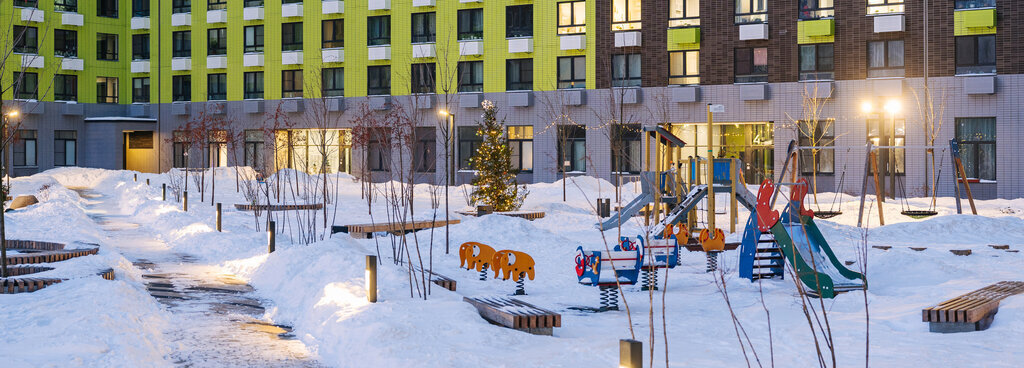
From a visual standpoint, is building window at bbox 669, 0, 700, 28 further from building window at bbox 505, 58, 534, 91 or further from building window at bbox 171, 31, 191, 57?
building window at bbox 171, 31, 191, 57

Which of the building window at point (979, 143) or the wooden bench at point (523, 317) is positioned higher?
the building window at point (979, 143)

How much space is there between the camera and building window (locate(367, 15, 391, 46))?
169ft

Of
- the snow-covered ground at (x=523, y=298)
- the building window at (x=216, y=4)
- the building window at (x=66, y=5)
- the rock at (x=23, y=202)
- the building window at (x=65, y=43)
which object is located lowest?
the snow-covered ground at (x=523, y=298)

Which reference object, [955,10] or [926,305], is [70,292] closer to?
[926,305]

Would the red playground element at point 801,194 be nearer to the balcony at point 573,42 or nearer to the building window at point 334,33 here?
the balcony at point 573,42

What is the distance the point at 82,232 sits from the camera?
71.1 ft

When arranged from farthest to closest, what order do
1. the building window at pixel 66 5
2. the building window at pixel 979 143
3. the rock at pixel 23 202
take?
the building window at pixel 66 5 < the building window at pixel 979 143 < the rock at pixel 23 202

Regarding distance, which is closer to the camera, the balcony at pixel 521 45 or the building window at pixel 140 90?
the balcony at pixel 521 45

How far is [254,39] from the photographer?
5641 centimetres

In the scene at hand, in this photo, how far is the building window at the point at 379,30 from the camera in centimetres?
5138

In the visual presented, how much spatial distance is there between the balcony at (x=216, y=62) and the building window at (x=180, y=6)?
4.02 meters

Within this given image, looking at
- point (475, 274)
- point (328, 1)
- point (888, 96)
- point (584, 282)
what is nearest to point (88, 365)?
point (584, 282)

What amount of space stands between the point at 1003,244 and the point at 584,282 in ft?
34.5

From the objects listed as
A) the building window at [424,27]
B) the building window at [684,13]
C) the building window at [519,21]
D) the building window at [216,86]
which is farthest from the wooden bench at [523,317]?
the building window at [216,86]
